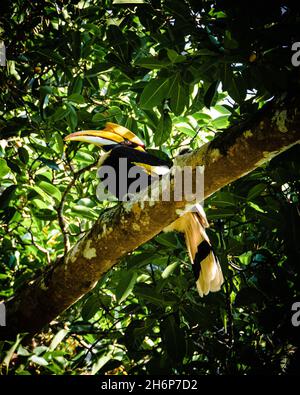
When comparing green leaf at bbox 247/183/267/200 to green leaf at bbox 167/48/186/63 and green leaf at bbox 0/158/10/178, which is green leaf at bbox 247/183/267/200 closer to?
green leaf at bbox 167/48/186/63

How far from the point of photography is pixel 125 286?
166 centimetres

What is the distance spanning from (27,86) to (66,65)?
267 millimetres

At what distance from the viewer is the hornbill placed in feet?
5.60

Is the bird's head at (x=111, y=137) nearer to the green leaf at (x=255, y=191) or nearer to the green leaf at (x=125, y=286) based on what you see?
the green leaf at (x=125, y=286)

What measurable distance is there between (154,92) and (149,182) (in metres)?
0.77

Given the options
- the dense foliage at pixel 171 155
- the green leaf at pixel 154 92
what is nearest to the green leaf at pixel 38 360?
the dense foliage at pixel 171 155

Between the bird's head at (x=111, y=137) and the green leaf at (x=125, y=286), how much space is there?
0.78 metres

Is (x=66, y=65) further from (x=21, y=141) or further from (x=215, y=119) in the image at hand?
(x=215, y=119)

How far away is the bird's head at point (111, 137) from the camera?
6.93ft

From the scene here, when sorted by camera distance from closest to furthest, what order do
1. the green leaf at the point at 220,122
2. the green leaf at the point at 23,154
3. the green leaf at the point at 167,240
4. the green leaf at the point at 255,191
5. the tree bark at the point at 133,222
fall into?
the tree bark at the point at 133,222 < the green leaf at the point at 255,191 < the green leaf at the point at 167,240 < the green leaf at the point at 23,154 < the green leaf at the point at 220,122

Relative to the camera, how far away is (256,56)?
130 cm

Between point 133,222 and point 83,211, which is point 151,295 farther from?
point 83,211

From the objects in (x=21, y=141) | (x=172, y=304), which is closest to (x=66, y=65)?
(x=21, y=141)

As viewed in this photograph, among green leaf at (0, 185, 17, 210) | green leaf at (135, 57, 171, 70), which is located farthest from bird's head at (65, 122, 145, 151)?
green leaf at (135, 57, 171, 70)
